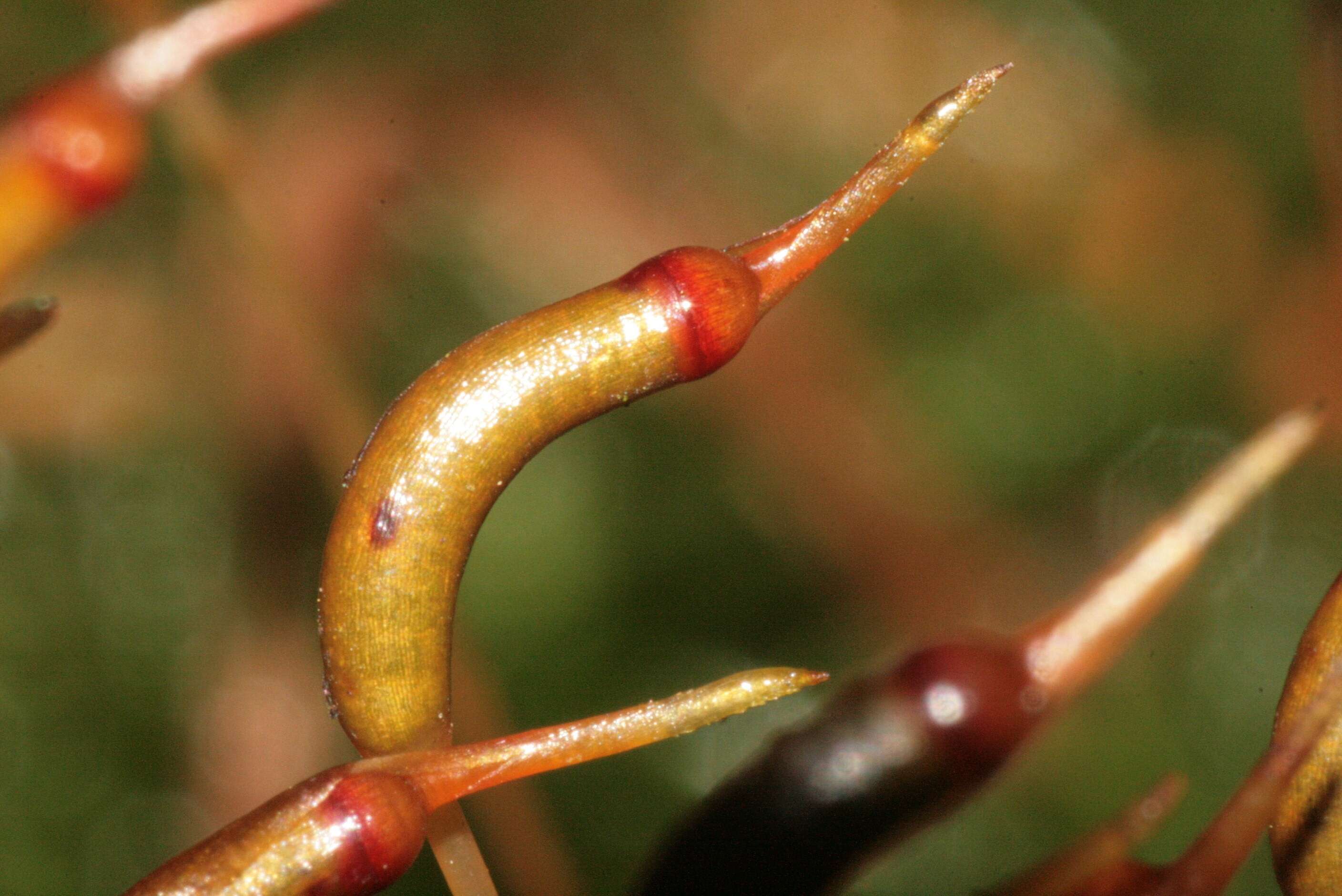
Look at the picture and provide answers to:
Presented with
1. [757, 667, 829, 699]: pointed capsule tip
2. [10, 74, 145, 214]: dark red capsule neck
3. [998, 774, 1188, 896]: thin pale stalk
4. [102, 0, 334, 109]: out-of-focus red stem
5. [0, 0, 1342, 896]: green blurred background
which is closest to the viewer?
[757, 667, 829, 699]: pointed capsule tip

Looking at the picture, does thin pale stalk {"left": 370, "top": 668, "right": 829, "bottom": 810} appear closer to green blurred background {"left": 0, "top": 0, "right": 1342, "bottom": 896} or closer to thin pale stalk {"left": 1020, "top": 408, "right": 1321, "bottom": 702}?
thin pale stalk {"left": 1020, "top": 408, "right": 1321, "bottom": 702}

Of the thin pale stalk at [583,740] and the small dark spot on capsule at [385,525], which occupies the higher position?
the small dark spot on capsule at [385,525]

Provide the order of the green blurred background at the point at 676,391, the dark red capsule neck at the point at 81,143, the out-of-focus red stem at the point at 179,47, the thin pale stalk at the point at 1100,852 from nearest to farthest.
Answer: the thin pale stalk at the point at 1100,852, the dark red capsule neck at the point at 81,143, the out-of-focus red stem at the point at 179,47, the green blurred background at the point at 676,391

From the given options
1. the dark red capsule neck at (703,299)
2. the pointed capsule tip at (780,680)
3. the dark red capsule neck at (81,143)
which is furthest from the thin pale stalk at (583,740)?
the dark red capsule neck at (81,143)

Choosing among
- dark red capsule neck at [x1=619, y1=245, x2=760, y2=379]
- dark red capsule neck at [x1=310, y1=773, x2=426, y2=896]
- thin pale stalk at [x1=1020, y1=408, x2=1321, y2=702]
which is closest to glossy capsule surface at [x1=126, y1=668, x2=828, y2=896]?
dark red capsule neck at [x1=310, y1=773, x2=426, y2=896]

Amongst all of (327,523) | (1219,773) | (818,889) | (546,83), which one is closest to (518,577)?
(327,523)

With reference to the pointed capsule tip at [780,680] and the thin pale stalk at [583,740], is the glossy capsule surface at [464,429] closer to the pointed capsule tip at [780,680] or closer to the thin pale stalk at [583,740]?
the thin pale stalk at [583,740]

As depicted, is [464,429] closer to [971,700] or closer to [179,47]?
[971,700]
